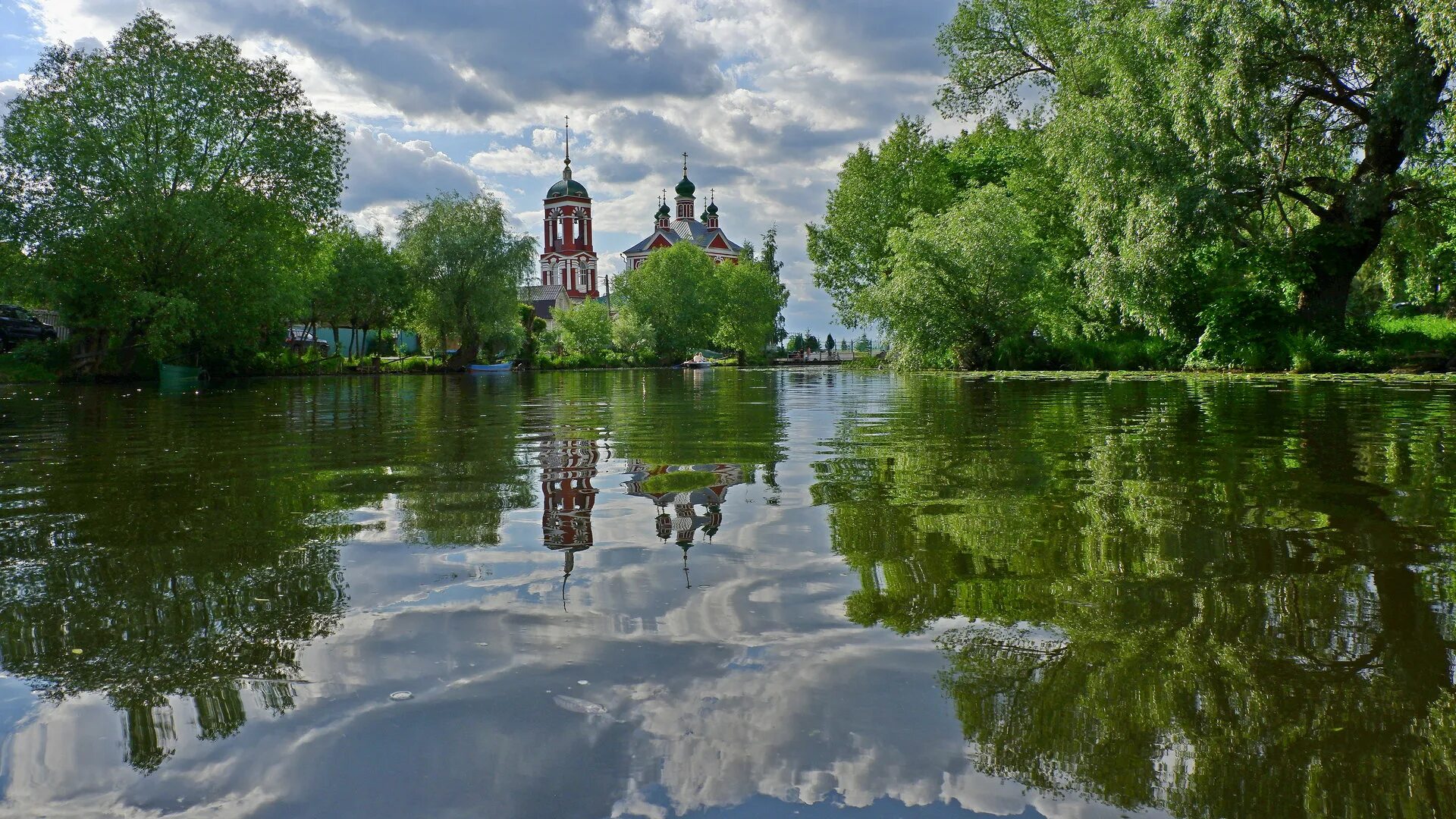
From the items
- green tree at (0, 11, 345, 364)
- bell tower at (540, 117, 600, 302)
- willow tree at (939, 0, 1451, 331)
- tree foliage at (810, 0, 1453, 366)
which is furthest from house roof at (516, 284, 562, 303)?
willow tree at (939, 0, 1451, 331)

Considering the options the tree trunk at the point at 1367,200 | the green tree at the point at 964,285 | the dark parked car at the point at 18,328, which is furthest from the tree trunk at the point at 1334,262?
the dark parked car at the point at 18,328

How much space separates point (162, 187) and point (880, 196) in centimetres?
3327

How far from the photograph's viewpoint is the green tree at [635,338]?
8338 cm

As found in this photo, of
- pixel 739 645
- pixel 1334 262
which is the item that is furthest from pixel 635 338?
pixel 739 645

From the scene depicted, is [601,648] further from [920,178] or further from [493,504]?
[920,178]

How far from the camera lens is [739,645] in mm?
2816

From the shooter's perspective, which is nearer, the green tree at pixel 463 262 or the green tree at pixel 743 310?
the green tree at pixel 463 262

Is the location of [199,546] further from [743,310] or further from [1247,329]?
[743,310]

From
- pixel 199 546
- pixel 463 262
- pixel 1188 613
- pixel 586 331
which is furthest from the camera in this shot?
pixel 586 331

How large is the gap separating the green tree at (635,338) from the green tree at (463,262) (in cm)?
2740

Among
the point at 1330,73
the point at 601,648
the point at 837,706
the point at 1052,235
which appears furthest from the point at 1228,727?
the point at 1052,235

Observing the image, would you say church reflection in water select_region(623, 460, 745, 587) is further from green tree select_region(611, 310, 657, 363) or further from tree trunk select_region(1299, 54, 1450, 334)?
green tree select_region(611, 310, 657, 363)

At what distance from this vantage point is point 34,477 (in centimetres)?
695

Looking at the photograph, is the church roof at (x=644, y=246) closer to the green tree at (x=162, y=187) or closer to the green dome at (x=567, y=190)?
the green dome at (x=567, y=190)
